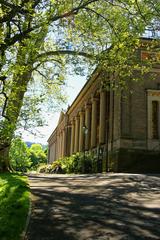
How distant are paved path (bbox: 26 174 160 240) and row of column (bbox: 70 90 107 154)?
23.7 m

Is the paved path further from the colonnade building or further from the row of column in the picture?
the row of column

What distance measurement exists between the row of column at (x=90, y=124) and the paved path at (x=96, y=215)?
23.7m

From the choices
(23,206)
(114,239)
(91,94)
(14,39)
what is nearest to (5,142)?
(23,206)

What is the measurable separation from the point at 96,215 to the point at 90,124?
3876 centimetres

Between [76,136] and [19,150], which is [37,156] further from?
[19,150]

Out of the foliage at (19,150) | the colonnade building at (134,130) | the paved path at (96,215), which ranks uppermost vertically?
the colonnade building at (134,130)

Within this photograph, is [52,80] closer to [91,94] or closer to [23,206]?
[91,94]

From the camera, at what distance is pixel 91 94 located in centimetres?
4562

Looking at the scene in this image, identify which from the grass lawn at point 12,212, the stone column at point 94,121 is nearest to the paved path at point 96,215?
the grass lawn at point 12,212

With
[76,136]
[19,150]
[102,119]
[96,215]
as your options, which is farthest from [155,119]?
[96,215]

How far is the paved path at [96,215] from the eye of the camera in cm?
733

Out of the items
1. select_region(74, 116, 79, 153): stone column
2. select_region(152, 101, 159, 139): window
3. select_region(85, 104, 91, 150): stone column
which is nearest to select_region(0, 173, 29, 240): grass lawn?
select_region(152, 101, 159, 139): window

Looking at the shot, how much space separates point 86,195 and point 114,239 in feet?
18.6

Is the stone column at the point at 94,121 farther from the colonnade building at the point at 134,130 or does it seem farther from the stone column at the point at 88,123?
the colonnade building at the point at 134,130
